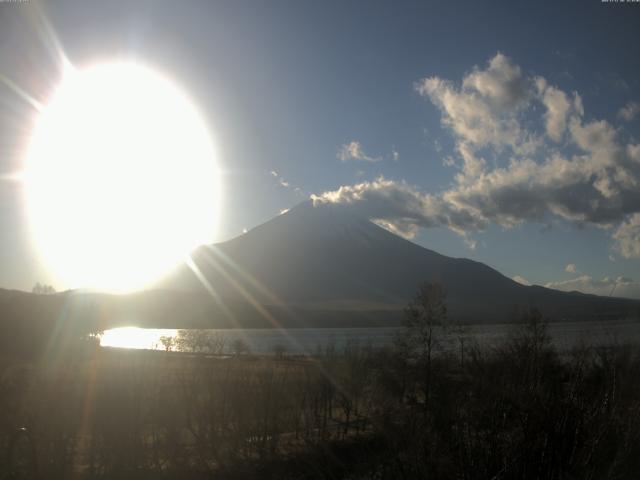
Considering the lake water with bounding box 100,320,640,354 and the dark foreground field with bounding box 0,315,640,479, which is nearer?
the dark foreground field with bounding box 0,315,640,479

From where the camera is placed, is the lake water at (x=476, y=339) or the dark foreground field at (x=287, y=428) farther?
the lake water at (x=476, y=339)

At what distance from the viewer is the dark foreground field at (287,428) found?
486 centimetres

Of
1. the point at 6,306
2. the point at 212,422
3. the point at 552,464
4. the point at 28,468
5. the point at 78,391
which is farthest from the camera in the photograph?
the point at 6,306

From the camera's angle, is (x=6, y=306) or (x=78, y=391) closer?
(x=78, y=391)

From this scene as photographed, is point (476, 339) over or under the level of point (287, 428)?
over

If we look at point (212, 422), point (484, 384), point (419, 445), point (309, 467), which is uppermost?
point (484, 384)

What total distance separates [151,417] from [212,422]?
2.10m

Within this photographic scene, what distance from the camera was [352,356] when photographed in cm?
4078

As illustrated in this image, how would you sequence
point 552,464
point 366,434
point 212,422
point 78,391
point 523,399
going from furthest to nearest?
point 366,434 < point 78,391 < point 212,422 < point 523,399 < point 552,464

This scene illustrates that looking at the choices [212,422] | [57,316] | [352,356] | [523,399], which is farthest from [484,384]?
[57,316]

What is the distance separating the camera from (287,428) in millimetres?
23375

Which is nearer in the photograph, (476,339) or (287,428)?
(287,428)

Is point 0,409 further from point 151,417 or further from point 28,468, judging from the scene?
point 151,417

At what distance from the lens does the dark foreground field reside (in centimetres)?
486
